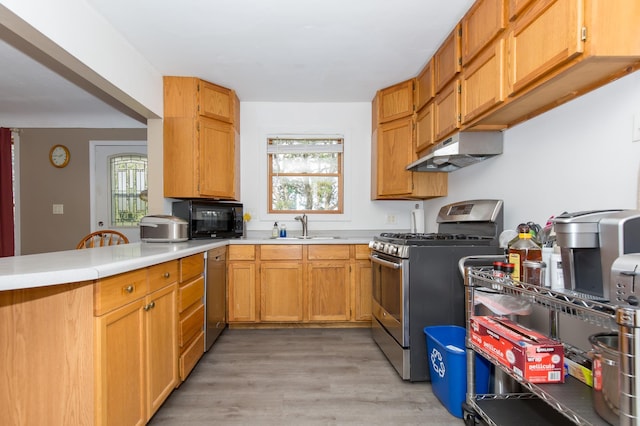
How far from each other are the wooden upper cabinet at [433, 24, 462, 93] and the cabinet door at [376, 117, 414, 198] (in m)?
0.61

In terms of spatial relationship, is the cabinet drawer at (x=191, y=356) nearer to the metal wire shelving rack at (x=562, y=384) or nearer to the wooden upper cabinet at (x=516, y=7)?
the metal wire shelving rack at (x=562, y=384)

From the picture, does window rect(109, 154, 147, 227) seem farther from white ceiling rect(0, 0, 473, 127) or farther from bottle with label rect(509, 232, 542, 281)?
bottle with label rect(509, 232, 542, 281)

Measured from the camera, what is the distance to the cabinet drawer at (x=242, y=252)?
10.2 ft

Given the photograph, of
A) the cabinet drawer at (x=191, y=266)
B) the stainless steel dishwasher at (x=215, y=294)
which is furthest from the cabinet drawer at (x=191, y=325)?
the cabinet drawer at (x=191, y=266)

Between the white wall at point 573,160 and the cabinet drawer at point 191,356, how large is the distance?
2.24m

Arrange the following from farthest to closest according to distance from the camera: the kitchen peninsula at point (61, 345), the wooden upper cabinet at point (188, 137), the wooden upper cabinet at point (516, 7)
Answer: the wooden upper cabinet at point (188, 137) → the wooden upper cabinet at point (516, 7) → the kitchen peninsula at point (61, 345)

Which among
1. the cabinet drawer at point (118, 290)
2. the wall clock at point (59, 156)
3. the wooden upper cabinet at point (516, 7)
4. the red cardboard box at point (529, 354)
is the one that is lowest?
the red cardboard box at point (529, 354)

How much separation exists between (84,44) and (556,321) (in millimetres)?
2973

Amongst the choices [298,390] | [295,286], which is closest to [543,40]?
[298,390]

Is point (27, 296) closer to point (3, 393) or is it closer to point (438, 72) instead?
point (3, 393)

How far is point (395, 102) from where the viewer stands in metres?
3.20

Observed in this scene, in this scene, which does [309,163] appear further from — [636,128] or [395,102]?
[636,128]

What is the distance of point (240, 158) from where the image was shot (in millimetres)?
3639

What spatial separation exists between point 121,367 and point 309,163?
2.82 meters
